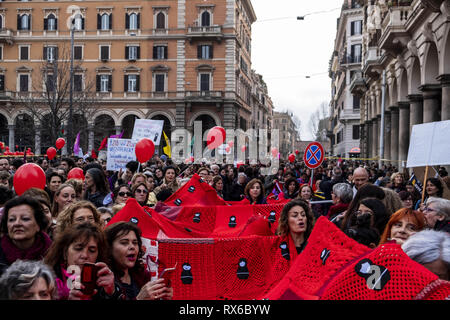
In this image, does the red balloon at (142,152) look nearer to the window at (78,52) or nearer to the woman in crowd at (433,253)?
the woman in crowd at (433,253)

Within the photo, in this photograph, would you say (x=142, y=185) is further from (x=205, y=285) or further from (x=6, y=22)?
(x=6, y=22)

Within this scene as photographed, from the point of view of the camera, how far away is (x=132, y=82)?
5053 cm

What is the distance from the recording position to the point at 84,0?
50969 mm

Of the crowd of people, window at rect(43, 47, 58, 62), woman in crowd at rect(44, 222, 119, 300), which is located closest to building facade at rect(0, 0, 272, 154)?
window at rect(43, 47, 58, 62)

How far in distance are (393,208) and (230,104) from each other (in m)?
44.0

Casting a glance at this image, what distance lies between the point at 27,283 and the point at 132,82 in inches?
1937

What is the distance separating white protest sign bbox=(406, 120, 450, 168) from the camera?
730cm

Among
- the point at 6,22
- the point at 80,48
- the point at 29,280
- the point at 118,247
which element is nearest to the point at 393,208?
the point at 118,247

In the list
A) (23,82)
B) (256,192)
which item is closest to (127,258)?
(256,192)

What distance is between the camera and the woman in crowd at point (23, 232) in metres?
4.11

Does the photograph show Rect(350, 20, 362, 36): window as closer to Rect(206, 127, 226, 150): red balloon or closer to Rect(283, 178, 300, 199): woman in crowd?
Rect(206, 127, 226, 150): red balloon

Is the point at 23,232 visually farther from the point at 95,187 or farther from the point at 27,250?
the point at 95,187

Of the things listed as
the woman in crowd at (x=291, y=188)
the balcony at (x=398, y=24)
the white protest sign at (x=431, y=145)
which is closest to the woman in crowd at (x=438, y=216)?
the white protest sign at (x=431, y=145)

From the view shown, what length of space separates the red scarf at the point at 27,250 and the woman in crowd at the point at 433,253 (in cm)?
284
